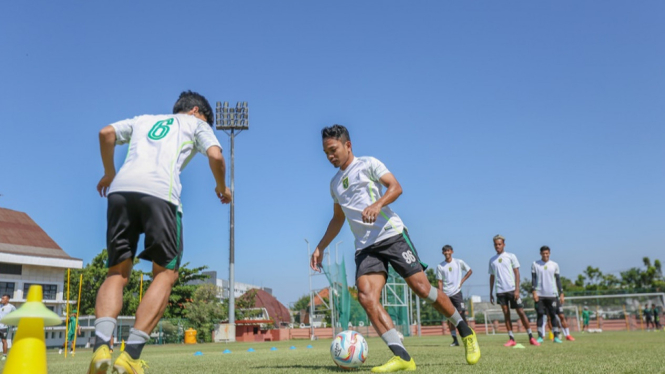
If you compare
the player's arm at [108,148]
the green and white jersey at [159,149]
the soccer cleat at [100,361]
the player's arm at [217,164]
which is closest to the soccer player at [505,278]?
the player's arm at [217,164]

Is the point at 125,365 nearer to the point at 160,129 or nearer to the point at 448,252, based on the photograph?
the point at 160,129

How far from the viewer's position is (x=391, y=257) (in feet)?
17.0

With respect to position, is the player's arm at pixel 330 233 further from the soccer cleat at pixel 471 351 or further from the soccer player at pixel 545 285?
the soccer player at pixel 545 285

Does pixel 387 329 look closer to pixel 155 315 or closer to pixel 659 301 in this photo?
pixel 155 315

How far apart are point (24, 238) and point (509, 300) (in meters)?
48.3

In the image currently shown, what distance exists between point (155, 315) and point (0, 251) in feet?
155

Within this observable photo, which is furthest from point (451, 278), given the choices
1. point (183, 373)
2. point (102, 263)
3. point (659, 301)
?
point (102, 263)

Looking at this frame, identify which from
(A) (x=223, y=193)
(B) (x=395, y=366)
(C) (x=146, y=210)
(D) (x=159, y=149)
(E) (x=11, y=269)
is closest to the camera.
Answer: (C) (x=146, y=210)

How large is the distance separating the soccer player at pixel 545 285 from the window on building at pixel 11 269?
1726 inches

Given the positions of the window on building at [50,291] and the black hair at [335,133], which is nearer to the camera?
the black hair at [335,133]

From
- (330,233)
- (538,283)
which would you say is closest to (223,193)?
(330,233)

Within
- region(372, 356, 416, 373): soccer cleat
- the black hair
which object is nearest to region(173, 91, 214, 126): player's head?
the black hair

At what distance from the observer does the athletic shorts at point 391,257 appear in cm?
514

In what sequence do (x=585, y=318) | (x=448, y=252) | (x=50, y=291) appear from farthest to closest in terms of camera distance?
1. (x=50, y=291)
2. (x=585, y=318)
3. (x=448, y=252)
